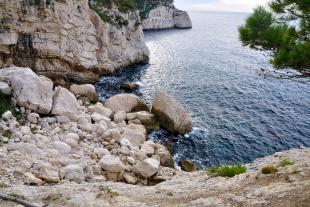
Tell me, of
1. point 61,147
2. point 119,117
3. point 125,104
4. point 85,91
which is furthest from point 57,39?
point 61,147

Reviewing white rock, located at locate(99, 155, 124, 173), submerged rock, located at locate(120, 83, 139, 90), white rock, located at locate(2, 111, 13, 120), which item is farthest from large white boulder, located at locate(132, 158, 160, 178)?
submerged rock, located at locate(120, 83, 139, 90)

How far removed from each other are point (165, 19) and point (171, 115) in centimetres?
10590

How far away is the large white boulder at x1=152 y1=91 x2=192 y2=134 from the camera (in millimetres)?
32812

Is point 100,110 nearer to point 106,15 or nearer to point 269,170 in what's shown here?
point 269,170

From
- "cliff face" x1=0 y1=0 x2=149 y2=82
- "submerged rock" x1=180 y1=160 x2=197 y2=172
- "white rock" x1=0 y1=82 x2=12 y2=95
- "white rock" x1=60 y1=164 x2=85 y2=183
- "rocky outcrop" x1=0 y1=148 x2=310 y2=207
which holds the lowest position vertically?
"submerged rock" x1=180 y1=160 x2=197 y2=172

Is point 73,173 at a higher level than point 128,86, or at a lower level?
lower

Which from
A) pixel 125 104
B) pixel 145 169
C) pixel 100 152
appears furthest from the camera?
pixel 125 104

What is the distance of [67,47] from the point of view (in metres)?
42.7

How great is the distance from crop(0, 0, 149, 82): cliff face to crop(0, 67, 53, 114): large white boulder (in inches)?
497

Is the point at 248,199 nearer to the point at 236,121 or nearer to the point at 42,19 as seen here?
the point at 236,121

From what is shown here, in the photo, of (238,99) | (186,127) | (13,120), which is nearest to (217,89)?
(238,99)

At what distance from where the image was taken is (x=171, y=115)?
33000 mm

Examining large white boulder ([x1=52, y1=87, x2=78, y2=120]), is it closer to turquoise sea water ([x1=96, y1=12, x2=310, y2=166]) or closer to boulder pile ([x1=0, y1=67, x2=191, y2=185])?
boulder pile ([x1=0, y1=67, x2=191, y2=185])

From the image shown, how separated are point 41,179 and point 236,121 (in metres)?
25.6
